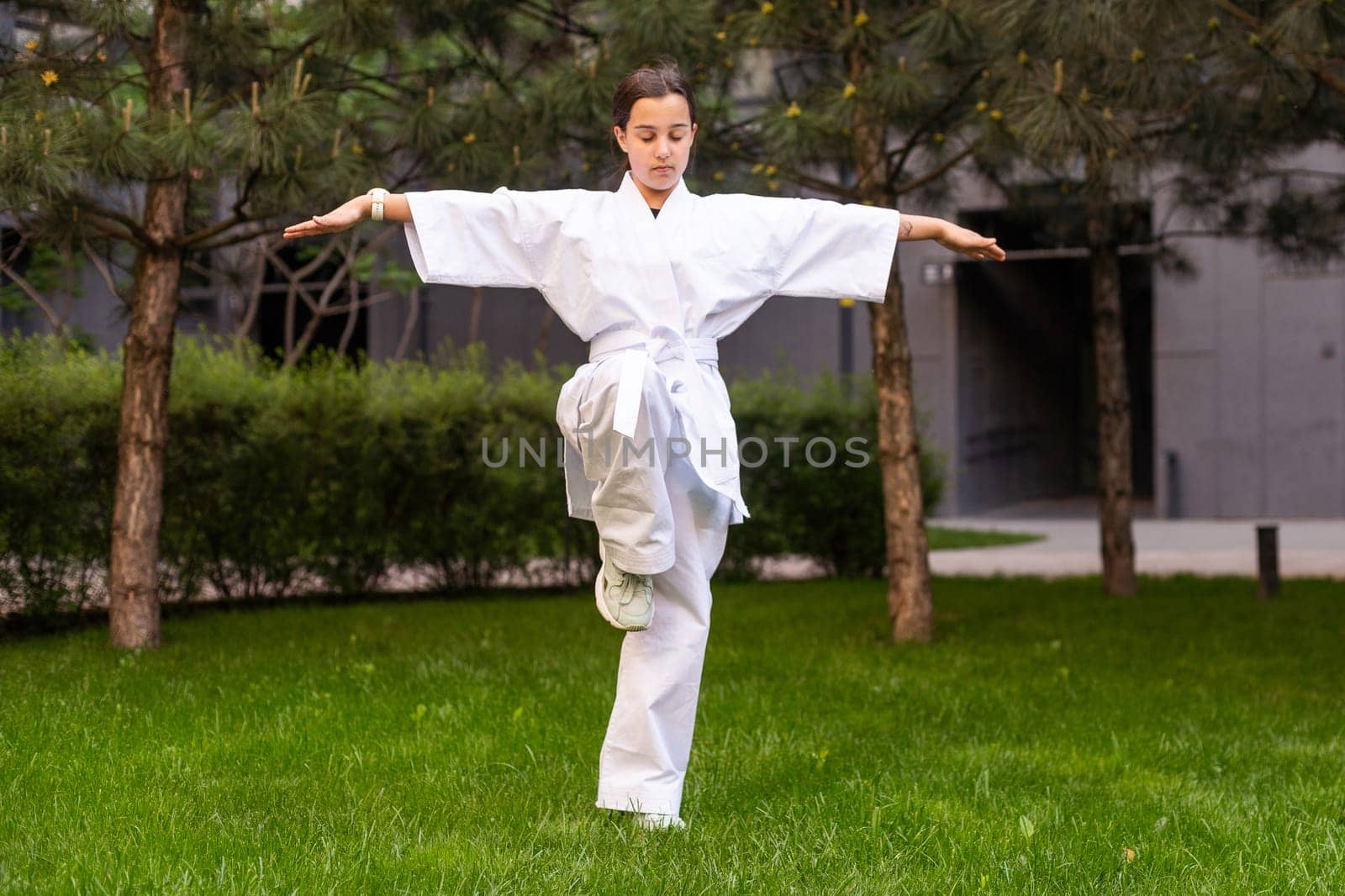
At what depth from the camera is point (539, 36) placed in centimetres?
677

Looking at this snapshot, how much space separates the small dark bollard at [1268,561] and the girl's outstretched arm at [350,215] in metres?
6.57

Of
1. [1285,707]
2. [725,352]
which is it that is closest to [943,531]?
[725,352]

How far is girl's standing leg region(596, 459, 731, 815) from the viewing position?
2.96 metres

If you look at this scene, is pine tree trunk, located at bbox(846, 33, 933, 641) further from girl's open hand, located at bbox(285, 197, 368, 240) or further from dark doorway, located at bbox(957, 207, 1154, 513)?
dark doorway, located at bbox(957, 207, 1154, 513)

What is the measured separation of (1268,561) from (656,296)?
6.44m

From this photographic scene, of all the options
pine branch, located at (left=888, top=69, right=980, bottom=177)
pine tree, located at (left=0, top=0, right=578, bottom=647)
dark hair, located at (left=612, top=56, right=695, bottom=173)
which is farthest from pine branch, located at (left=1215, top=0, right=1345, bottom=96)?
pine tree, located at (left=0, top=0, right=578, bottom=647)

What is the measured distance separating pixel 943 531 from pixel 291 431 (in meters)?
A: 8.16

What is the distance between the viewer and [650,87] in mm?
2924

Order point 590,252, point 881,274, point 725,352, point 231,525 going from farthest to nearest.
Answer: point 725,352 < point 231,525 < point 881,274 < point 590,252

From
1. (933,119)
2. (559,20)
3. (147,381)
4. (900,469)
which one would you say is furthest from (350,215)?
(559,20)

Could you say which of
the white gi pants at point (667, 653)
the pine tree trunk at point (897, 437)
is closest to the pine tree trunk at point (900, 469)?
the pine tree trunk at point (897, 437)

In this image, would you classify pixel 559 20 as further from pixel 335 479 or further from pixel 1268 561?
pixel 1268 561

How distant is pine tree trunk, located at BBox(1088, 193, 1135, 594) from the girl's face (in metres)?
5.44

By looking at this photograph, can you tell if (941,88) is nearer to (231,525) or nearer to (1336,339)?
(231,525)
